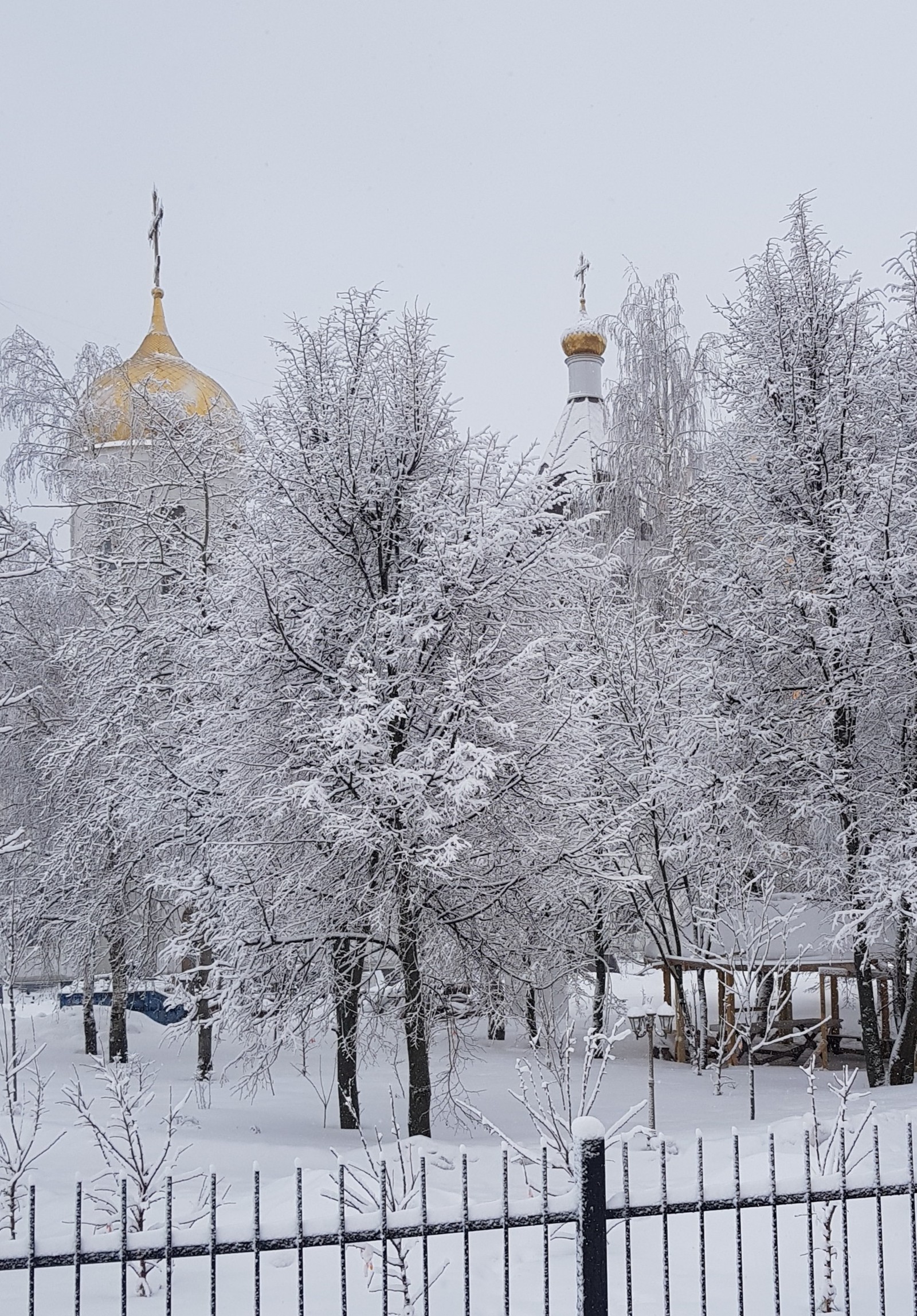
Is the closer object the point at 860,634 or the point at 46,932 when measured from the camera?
the point at 860,634

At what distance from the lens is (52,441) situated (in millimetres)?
18547

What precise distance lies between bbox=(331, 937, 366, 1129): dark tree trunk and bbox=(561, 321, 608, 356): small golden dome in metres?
25.6

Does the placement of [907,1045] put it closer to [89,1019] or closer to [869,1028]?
[869,1028]

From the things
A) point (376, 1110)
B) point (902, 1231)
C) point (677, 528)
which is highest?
point (677, 528)

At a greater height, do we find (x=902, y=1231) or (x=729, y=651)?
(x=729, y=651)

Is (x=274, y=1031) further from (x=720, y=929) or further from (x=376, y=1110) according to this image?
(x=720, y=929)

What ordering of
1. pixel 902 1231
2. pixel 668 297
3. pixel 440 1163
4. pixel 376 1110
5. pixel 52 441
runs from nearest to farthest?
pixel 902 1231 → pixel 440 1163 → pixel 376 1110 → pixel 52 441 → pixel 668 297

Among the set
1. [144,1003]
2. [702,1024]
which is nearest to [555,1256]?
[702,1024]

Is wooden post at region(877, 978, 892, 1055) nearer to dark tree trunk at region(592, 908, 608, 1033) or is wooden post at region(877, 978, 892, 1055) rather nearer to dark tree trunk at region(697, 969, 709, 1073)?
dark tree trunk at region(697, 969, 709, 1073)

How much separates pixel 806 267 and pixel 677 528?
377 cm

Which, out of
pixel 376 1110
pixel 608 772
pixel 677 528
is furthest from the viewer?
pixel 608 772

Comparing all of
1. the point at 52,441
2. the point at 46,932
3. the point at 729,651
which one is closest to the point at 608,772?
the point at 729,651

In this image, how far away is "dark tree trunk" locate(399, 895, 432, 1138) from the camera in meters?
10.3

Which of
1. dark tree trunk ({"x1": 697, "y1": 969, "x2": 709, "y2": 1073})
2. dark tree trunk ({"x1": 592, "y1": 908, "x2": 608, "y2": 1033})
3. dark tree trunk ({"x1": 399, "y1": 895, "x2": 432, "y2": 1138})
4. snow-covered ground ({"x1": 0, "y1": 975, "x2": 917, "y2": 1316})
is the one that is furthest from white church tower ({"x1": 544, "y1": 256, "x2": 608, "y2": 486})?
dark tree trunk ({"x1": 399, "y1": 895, "x2": 432, "y2": 1138})
